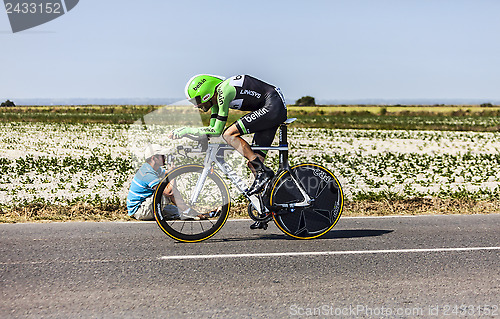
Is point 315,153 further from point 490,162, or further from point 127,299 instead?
point 127,299

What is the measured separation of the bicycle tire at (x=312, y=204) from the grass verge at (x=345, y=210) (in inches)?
75.3

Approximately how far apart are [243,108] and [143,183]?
2.11 m

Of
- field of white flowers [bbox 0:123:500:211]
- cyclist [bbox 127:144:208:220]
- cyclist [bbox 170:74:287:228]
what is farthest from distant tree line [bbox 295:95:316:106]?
cyclist [bbox 170:74:287:228]

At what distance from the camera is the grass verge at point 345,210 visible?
8.67 meters

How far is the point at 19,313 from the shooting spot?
4461 millimetres

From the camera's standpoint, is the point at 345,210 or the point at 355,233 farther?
the point at 345,210

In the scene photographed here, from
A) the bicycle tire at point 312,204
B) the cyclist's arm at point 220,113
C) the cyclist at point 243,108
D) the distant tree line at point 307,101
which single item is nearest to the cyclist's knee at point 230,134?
the cyclist at point 243,108

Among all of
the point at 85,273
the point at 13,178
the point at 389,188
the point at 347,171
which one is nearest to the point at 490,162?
the point at 347,171

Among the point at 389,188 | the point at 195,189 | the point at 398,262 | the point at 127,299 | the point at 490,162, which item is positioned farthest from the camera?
the point at 490,162

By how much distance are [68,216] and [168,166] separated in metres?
2.37

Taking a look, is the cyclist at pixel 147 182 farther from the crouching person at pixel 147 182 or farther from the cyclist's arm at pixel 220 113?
the cyclist's arm at pixel 220 113

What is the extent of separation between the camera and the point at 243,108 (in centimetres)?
691

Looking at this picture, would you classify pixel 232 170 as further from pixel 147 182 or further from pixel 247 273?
pixel 247 273

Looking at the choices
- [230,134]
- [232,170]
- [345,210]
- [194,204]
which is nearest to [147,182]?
[194,204]
